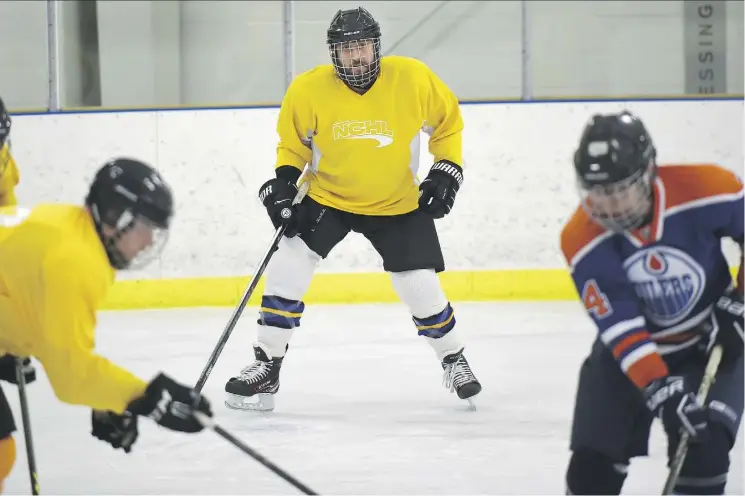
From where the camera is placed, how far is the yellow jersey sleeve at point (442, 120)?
3.62 metres

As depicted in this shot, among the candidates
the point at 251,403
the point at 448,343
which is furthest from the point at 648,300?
the point at 251,403

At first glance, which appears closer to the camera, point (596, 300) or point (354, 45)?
point (596, 300)

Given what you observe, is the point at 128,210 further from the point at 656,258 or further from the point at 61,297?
the point at 656,258

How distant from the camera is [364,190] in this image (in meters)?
3.58

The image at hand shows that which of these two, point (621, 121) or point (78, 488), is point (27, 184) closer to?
point (78, 488)

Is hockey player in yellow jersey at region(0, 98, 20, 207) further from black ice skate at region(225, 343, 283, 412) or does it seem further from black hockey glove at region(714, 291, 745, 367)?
black hockey glove at region(714, 291, 745, 367)

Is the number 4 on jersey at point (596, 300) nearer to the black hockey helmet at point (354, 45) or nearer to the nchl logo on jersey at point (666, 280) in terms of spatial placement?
the nchl logo on jersey at point (666, 280)

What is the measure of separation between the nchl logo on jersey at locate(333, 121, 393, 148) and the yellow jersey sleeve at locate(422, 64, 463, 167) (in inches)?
6.3

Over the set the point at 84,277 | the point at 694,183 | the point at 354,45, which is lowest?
the point at 84,277

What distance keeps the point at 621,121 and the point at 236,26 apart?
17.8 ft

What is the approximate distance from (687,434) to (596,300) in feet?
0.91

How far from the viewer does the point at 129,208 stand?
1833mm

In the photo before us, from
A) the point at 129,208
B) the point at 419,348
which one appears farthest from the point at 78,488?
the point at 419,348

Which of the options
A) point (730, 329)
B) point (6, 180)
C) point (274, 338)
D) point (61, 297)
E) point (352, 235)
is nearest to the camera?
point (61, 297)
